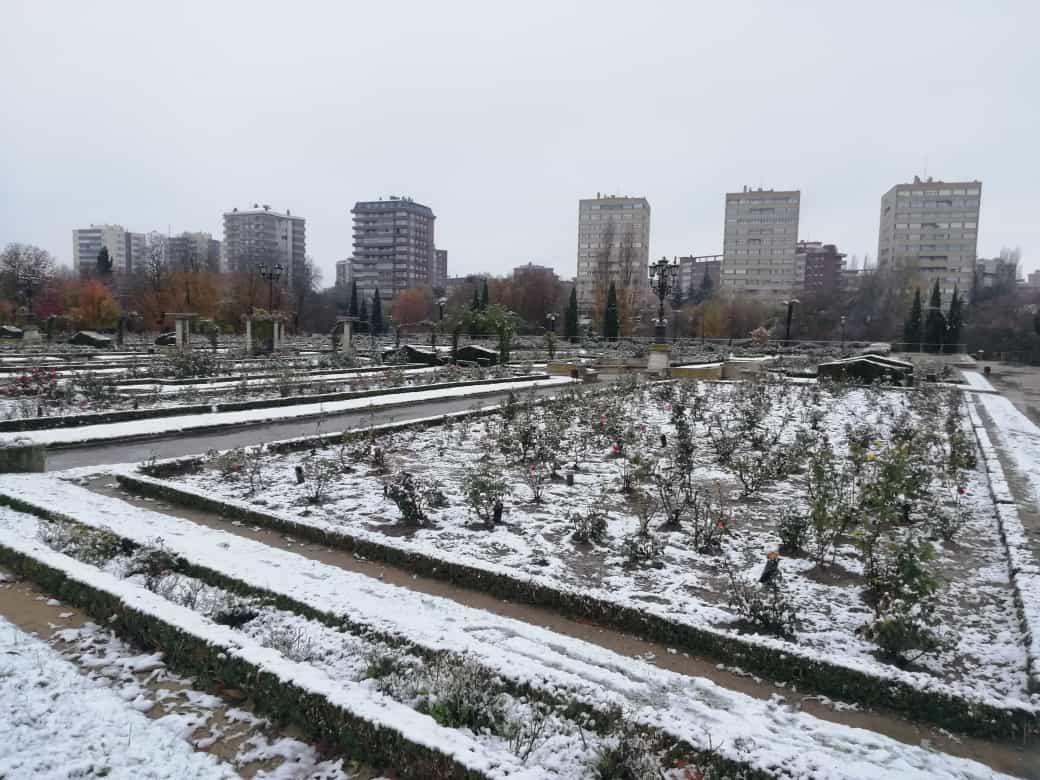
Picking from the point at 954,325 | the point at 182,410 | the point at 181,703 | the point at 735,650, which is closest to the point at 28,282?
the point at 182,410

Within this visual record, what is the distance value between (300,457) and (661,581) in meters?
5.50

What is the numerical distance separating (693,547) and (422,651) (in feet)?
8.68

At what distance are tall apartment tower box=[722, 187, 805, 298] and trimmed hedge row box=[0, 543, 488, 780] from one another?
7958cm

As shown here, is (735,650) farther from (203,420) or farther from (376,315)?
(376,315)

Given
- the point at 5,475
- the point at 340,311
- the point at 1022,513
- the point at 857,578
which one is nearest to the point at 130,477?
the point at 5,475

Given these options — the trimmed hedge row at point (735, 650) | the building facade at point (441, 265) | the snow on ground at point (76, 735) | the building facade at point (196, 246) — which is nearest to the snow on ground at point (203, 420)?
the trimmed hedge row at point (735, 650)

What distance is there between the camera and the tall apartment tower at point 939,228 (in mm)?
69938

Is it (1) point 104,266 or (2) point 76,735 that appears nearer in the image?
(2) point 76,735

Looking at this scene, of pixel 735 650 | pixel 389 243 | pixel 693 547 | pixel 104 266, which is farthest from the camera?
pixel 389 243

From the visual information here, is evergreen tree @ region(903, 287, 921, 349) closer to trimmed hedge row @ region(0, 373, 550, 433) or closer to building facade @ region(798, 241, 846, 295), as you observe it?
trimmed hedge row @ region(0, 373, 550, 433)

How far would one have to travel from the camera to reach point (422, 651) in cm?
334

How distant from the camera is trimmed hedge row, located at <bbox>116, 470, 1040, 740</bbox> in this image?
296cm

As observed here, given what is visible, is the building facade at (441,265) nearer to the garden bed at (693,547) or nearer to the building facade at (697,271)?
the building facade at (697,271)

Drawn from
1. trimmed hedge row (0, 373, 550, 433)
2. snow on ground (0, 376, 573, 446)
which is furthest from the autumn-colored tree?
snow on ground (0, 376, 573, 446)
